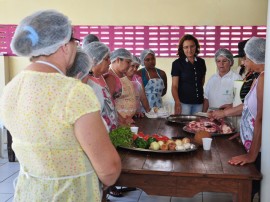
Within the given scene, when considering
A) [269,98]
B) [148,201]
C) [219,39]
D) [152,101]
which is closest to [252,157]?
[269,98]

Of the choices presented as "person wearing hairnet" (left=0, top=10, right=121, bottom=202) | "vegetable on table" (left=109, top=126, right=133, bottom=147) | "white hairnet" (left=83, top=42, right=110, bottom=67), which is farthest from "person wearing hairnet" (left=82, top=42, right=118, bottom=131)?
"person wearing hairnet" (left=0, top=10, right=121, bottom=202)

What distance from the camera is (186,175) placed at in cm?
174

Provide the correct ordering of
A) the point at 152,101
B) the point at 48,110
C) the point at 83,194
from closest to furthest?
the point at 48,110 < the point at 83,194 < the point at 152,101

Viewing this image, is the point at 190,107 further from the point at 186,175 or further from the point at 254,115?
the point at 186,175

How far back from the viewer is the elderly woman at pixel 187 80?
404 cm

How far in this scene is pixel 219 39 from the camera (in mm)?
5301

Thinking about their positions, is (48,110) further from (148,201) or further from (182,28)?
(182,28)

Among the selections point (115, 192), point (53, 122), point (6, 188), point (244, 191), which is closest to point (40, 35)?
point (53, 122)

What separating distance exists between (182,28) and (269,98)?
3.81 metres

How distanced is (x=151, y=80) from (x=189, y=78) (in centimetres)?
66

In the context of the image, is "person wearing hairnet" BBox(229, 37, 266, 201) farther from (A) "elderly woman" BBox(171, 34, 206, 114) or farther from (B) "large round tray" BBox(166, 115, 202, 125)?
(A) "elderly woman" BBox(171, 34, 206, 114)

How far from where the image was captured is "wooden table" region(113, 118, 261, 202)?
1716mm

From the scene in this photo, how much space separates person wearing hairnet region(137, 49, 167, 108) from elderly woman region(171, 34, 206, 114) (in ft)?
1.60

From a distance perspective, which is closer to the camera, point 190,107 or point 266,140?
point 266,140
